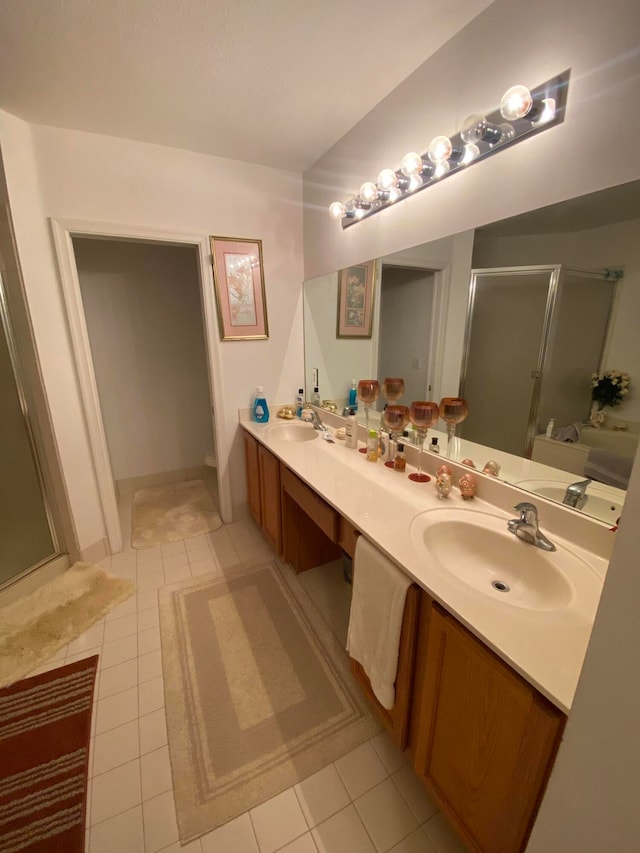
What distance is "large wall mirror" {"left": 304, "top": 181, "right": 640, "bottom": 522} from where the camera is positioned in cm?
89

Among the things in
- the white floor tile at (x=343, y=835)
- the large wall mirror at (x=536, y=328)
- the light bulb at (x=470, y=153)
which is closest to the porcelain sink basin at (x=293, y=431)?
the large wall mirror at (x=536, y=328)

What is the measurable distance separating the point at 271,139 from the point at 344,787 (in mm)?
2830

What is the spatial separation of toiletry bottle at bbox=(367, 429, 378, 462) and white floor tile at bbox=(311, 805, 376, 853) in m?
1.20

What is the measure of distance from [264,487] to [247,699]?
102 centimetres

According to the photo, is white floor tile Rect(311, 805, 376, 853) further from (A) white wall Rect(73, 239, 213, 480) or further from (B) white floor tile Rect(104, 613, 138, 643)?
(A) white wall Rect(73, 239, 213, 480)

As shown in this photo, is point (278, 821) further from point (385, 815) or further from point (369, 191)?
point (369, 191)

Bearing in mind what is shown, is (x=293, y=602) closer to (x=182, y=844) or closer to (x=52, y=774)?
(x=182, y=844)

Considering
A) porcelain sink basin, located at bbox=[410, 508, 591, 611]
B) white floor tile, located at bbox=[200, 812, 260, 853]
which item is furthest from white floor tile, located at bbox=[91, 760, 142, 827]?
porcelain sink basin, located at bbox=[410, 508, 591, 611]

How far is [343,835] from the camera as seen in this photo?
0.99m

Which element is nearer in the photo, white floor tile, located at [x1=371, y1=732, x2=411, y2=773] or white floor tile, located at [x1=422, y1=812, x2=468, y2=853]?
white floor tile, located at [x1=422, y1=812, x2=468, y2=853]

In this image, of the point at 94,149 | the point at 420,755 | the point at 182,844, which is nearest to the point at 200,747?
the point at 182,844

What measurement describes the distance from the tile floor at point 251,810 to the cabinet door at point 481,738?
207 mm

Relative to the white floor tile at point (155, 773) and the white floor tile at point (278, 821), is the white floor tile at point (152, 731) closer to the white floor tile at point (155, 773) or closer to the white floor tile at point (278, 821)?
the white floor tile at point (155, 773)

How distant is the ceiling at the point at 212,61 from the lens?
1.09 meters
